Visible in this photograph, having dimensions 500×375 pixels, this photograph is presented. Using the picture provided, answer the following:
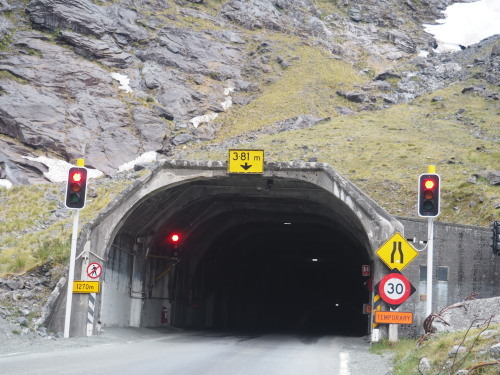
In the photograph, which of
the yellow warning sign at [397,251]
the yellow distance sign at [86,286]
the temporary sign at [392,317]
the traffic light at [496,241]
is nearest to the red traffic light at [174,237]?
the yellow distance sign at [86,286]

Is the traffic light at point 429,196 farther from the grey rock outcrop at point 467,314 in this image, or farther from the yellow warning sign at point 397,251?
the yellow warning sign at point 397,251

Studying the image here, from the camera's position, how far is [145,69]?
7388cm

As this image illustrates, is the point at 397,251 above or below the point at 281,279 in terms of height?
above

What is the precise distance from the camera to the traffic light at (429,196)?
15.0 m

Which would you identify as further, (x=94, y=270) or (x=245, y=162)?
(x=245, y=162)

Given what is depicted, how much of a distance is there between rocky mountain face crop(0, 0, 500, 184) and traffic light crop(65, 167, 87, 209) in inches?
1349

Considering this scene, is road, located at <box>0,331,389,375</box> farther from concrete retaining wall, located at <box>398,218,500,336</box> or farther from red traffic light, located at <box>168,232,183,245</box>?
red traffic light, located at <box>168,232,183,245</box>

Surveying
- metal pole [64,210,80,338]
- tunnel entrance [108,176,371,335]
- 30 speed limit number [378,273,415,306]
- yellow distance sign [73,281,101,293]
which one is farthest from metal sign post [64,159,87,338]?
30 speed limit number [378,273,415,306]

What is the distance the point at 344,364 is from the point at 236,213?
16.5 m

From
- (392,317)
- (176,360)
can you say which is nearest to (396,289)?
(392,317)

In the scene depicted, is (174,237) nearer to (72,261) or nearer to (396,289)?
(72,261)

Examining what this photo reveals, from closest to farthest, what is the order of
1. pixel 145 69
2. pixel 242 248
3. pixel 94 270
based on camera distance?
pixel 94 270 → pixel 242 248 → pixel 145 69

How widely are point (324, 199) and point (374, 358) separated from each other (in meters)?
9.06

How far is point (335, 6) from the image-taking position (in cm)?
11269
